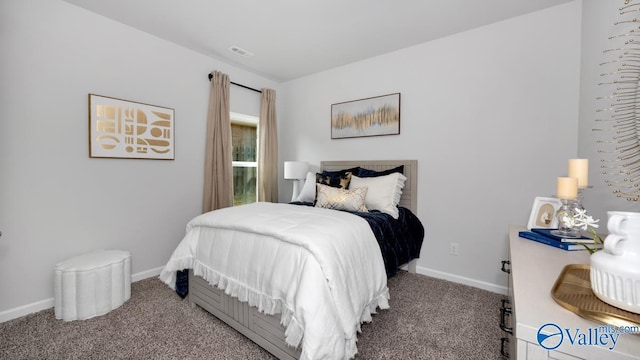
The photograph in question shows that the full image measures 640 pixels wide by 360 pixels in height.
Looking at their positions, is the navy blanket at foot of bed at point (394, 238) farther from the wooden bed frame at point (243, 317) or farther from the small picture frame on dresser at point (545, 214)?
the small picture frame on dresser at point (545, 214)

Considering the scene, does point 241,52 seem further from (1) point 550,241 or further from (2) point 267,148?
(1) point 550,241

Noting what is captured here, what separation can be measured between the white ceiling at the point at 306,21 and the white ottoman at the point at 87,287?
2176 millimetres

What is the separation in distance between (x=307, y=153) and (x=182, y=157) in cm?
167

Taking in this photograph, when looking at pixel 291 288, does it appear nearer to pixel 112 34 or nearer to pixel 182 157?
pixel 182 157

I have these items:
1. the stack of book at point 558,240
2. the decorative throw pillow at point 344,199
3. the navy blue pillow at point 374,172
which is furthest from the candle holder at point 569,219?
the navy blue pillow at point 374,172

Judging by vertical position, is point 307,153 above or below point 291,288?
above

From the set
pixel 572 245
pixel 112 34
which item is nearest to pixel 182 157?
pixel 112 34

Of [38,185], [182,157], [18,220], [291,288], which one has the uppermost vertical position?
[182,157]

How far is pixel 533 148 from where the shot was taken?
2.31 m

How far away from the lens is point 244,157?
386cm

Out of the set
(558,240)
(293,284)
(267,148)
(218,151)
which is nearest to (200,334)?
(293,284)

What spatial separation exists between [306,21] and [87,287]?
288cm

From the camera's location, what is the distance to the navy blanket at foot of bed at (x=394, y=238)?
217 centimetres

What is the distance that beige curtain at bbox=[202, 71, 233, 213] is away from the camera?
3199mm
